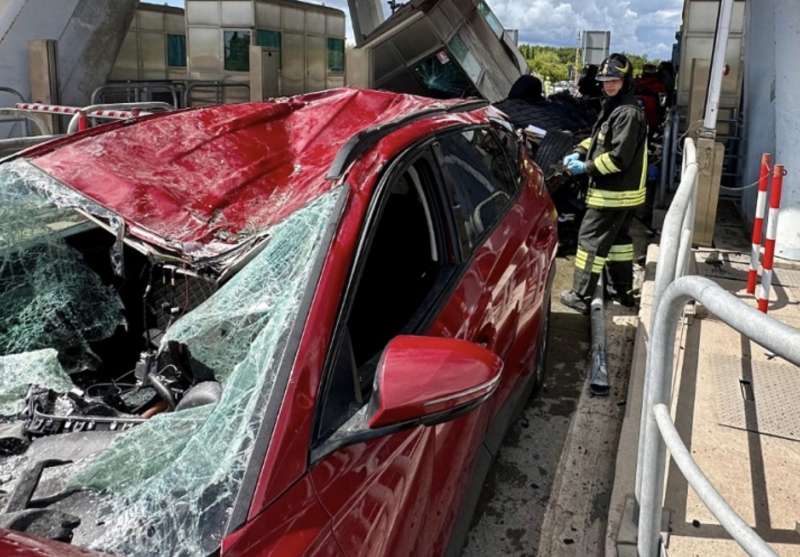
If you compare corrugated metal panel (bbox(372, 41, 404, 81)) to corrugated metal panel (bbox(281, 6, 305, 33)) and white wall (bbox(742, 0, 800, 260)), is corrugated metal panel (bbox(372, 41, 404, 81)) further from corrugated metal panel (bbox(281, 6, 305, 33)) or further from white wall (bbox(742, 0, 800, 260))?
white wall (bbox(742, 0, 800, 260))

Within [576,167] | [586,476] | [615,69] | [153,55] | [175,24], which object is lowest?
[586,476]

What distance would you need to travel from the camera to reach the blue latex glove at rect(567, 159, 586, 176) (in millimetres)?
5156

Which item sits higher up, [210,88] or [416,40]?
[416,40]

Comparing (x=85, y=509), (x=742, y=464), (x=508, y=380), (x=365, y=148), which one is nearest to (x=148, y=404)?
(x=85, y=509)

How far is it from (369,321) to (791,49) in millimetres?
5524

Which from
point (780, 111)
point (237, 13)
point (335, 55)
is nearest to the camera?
point (780, 111)

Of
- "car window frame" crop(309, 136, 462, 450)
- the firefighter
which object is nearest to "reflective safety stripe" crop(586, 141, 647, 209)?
the firefighter

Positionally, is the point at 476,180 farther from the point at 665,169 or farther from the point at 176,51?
the point at 176,51

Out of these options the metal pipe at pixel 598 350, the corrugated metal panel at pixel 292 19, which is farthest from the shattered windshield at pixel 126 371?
the corrugated metal panel at pixel 292 19

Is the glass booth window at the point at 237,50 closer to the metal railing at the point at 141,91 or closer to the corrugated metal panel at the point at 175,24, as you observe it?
the metal railing at the point at 141,91

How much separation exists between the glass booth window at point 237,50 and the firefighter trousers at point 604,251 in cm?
1010

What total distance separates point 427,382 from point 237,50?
13174 mm

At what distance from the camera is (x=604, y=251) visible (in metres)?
5.07

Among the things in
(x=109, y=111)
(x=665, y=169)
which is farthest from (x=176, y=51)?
(x=665, y=169)
